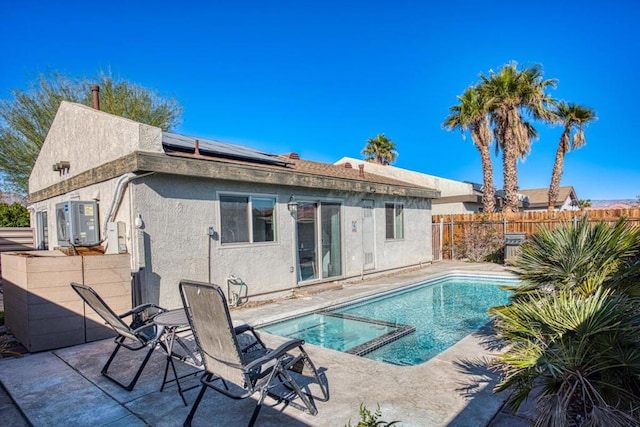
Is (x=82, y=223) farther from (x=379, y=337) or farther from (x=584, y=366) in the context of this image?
(x=584, y=366)

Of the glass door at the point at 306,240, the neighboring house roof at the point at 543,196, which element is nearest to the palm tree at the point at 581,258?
the glass door at the point at 306,240

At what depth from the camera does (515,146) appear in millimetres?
18188

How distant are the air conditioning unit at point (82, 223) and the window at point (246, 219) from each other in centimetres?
257

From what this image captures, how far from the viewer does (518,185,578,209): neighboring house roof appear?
29.2 m

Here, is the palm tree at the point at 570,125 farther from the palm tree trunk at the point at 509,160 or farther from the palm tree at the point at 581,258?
the palm tree at the point at 581,258

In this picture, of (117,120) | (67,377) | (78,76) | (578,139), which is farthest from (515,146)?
(78,76)

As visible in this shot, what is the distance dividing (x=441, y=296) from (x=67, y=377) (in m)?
9.37

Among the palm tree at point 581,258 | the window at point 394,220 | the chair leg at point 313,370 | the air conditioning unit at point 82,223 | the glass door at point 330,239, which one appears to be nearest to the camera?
the chair leg at point 313,370

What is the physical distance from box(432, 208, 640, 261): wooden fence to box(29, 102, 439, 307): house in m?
6.59

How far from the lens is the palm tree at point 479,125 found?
61.2ft

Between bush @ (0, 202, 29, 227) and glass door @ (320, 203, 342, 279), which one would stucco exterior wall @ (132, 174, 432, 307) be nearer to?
glass door @ (320, 203, 342, 279)

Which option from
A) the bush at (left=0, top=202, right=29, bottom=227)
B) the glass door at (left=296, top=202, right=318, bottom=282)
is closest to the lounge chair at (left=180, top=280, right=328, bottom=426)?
the glass door at (left=296, top=202, right=318, bottom=282)

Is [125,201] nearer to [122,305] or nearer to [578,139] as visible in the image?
[122,305]

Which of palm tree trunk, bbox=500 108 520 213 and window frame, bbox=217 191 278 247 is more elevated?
palm tree trunk, bbox=500 108 520 213
